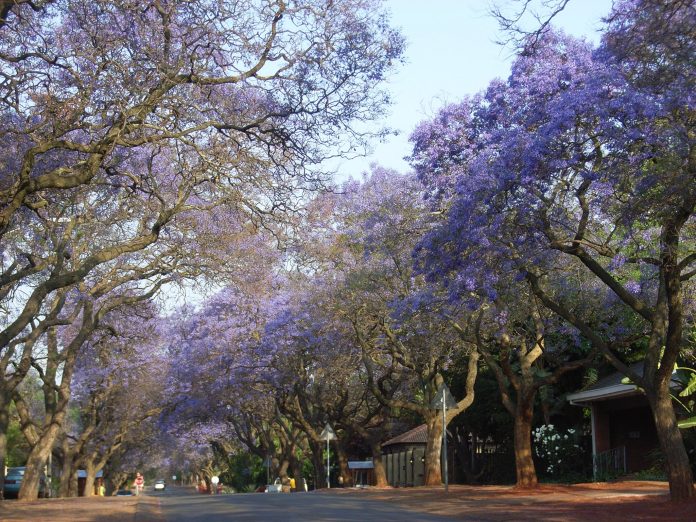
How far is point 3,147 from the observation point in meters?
17.4

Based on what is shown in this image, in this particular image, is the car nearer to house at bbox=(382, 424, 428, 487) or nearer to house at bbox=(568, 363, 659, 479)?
house at bbox=(382, 424, 428, 487)

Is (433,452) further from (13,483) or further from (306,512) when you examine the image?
(13,483)

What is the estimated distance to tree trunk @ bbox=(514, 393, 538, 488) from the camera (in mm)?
22938

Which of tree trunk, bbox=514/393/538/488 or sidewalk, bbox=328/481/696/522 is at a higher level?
tree trunk, bbox=514/393/538/488

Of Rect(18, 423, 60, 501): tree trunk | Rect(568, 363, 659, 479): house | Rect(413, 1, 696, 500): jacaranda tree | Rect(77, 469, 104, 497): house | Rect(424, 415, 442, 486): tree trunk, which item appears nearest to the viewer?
Rect(413, 1, 696, 500): jacaranda tree

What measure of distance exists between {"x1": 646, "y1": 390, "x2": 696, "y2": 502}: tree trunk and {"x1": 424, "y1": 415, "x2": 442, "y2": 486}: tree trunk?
1410 centimetres

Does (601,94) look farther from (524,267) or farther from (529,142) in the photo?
(524,267)

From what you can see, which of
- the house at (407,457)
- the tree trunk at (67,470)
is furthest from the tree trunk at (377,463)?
the tree trunk at (67,470)

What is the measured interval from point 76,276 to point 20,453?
6219cm

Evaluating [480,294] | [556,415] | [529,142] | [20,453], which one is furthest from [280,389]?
[20,453]

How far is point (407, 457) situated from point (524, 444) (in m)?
29.5

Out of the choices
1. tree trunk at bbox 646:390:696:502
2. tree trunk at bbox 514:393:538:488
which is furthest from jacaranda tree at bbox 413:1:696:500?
tree trunk at bbox 514:393:538:488

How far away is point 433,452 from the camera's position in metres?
30.4

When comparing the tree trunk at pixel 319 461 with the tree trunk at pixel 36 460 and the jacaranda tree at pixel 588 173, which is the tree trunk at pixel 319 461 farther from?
the jacaranda tree at pixel 588 173
